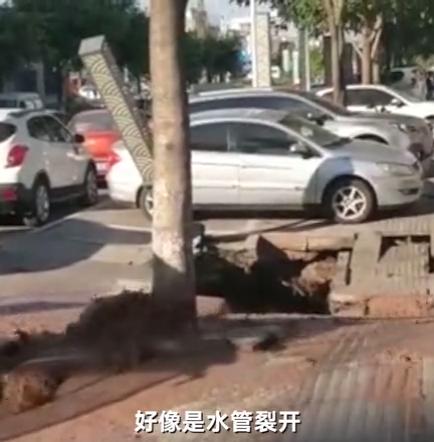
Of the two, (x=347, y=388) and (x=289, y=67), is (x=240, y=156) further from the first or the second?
(x=289, y=67)

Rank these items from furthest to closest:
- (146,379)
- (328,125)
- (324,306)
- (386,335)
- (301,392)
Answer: (328,125), (324,306), (386,335), (146,379), (301,392)

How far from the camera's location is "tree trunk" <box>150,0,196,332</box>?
9.98 m

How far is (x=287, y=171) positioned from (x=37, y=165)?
4.02m

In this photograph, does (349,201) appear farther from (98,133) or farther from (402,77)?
(402,77)

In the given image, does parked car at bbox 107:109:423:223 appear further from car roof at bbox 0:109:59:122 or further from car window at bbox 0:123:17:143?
car roof at bbox 0:109:59:122

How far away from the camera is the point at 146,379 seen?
8.98 metres

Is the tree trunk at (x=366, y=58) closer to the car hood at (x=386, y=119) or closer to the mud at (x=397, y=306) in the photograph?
the car hood at (x=386, y=119)

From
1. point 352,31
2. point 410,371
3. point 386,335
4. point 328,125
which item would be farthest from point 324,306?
point 352,31

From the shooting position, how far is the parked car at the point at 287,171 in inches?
787

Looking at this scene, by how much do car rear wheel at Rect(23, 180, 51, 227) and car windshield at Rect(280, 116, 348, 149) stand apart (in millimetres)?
3901

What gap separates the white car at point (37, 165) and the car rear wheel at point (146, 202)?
5.68 ft

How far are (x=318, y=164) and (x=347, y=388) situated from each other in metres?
11.7

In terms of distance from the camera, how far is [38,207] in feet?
71.7

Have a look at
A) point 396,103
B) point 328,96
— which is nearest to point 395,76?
point 396,103
